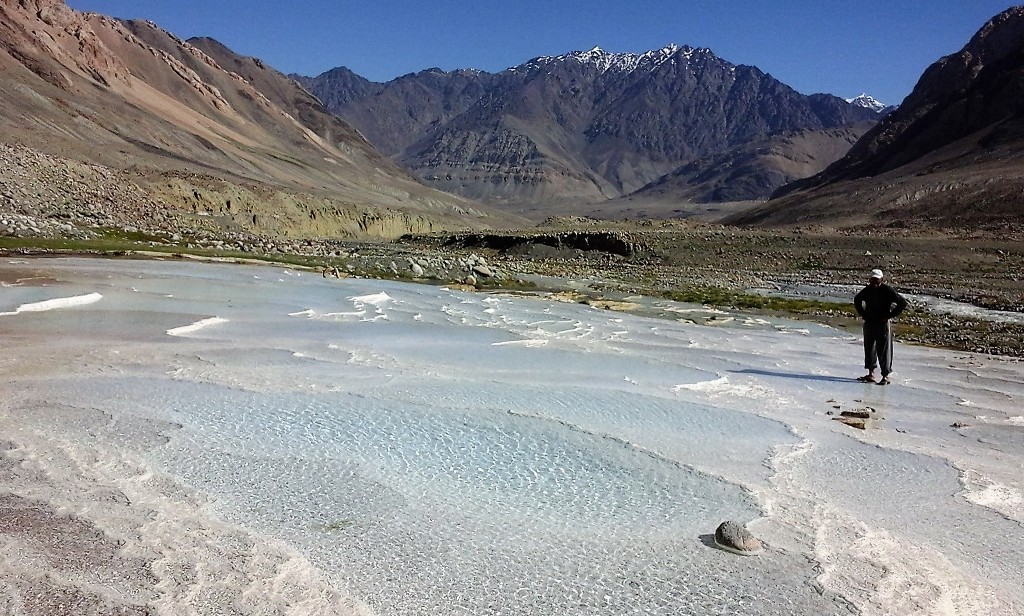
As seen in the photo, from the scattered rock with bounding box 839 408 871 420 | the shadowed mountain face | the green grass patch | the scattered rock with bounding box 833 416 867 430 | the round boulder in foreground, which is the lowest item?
the green grass patch

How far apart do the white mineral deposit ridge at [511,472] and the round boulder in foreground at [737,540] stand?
0.32 ft

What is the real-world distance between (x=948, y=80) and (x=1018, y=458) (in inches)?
6837

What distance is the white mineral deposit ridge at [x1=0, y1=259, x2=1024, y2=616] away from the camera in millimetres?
4246

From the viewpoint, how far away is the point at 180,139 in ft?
315

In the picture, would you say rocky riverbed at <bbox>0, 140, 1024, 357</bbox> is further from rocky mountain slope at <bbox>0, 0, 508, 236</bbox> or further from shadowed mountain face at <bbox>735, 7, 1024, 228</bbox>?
shadowed mountain face at <bbox>735, 7, 1024, 228</bbox>

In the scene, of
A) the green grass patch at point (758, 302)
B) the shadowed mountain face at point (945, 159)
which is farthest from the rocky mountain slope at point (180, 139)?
the shadowed mountain face at point (945, 159)

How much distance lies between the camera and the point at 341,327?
14383 millimetres

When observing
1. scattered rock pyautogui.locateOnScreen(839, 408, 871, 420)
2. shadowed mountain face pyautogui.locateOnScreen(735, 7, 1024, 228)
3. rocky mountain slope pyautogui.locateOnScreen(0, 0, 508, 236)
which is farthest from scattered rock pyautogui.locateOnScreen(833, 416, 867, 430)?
shadowed mountain face pyautogui.locateOnScreen(735, 7, 1024, 228)

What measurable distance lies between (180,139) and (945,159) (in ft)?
332

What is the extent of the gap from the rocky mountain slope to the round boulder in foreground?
36.9 meters

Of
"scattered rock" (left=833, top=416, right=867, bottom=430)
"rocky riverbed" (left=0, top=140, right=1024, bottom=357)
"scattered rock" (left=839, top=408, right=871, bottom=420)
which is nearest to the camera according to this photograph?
"scattered rock" (left=833, top=416, right=867, bottom=430)

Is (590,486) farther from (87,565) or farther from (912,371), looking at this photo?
(912,371)

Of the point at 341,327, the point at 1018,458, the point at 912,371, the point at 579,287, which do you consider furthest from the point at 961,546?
the point at 579,287

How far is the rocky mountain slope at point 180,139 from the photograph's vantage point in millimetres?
52344
